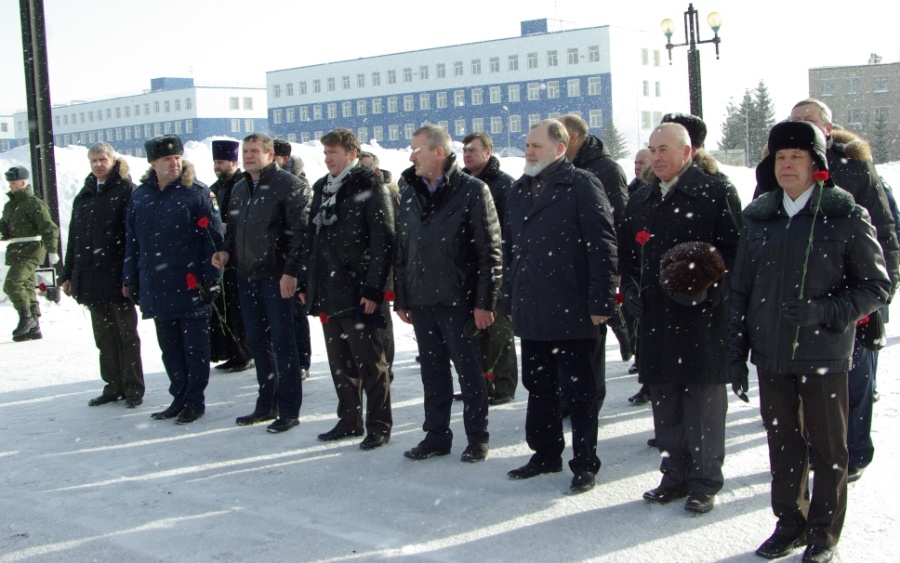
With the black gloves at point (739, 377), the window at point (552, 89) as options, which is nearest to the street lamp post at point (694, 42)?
the black gloves at point (739, 377)

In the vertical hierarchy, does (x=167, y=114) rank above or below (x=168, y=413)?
above

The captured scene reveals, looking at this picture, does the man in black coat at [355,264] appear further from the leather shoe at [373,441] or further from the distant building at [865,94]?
the distant building at [865,94]

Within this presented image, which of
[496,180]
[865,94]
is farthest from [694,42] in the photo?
[865,94]

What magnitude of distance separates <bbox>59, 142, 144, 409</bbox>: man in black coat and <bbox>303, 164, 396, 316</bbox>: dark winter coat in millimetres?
2471

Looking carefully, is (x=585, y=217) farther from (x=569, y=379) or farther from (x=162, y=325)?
(x=162, y=325)

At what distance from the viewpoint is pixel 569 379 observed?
16.5 feet

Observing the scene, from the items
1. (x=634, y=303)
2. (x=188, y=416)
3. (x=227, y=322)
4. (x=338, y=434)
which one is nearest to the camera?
(x=634, y=303)

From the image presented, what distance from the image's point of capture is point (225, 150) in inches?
313

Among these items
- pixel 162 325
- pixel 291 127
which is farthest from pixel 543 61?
pixel 162 325

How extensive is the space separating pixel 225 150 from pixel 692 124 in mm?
4197

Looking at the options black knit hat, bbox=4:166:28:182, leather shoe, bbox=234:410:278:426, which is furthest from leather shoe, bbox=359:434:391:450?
black knit hat, bbox=4:166:28:182

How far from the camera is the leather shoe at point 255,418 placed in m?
6.89

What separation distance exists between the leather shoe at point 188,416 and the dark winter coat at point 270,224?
3.89 feet

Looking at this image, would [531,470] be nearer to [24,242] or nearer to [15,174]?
[24,242]
